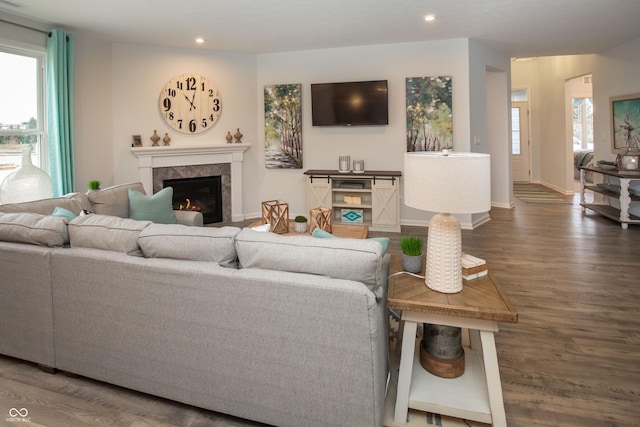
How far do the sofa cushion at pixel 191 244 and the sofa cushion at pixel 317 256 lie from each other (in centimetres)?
6

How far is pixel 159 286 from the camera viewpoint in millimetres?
1879

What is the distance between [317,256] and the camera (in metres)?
1.72

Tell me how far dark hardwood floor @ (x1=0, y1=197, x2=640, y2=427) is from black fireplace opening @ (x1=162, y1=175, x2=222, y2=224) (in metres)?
3.86

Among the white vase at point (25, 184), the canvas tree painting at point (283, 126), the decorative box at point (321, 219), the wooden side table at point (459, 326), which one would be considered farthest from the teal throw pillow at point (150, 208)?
the canvas tree painting at point (283, 126)

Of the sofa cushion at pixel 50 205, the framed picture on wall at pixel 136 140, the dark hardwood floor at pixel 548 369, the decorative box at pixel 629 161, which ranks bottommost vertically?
the dark hardwood floor at pixel 548 369

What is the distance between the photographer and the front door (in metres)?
10.1

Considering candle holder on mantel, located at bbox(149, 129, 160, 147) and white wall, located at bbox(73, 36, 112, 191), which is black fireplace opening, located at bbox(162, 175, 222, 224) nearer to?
candle holder on mantel, located at bbox(149, 129, 160, 147)

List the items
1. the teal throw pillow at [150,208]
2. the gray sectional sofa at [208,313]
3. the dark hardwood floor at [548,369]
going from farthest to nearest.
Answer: the teal throw pillow at [150,208]
the dark hardwood floor at [548,369]
the gray sectional sofa at [208,313]

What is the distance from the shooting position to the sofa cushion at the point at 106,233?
206 centimetres

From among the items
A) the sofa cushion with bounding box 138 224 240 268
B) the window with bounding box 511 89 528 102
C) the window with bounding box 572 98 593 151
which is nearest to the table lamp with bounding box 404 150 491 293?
the sofa cushion with bounding box 138 224 240 268

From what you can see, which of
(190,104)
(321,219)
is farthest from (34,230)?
(190,104)

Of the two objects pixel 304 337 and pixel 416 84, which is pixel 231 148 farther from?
pixel 304 337

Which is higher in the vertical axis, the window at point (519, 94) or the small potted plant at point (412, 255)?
the window at point (519, 94)

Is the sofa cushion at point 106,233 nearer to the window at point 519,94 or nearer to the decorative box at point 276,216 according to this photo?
the decorative box at point 276,216
